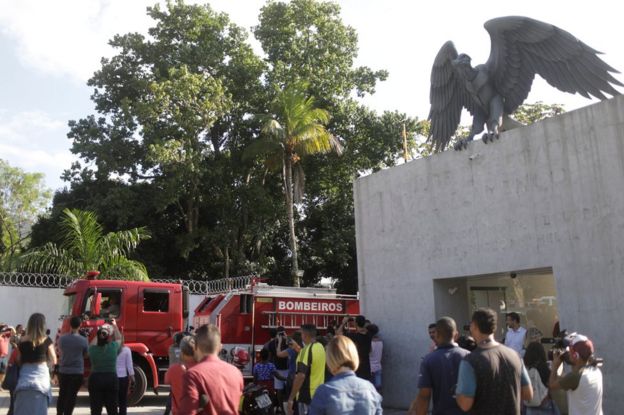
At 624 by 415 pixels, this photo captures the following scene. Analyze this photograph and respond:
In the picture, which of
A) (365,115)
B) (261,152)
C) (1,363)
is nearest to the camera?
(1,363)

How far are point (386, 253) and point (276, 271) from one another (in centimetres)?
1710

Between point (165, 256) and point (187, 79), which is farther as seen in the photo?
point (165, 256)

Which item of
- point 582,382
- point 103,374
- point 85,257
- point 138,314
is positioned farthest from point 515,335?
point 85,257

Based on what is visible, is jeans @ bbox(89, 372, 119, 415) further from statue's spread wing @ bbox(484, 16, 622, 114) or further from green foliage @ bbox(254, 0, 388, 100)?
green foliage @ bbox(254, 0, 388, 100)

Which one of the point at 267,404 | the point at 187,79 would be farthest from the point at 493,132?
the point at 187,79

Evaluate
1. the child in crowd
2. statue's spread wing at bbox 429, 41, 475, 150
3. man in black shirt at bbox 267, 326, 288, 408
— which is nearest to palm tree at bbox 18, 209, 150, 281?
man in black shirt at bbox 267, 326, 288, 408

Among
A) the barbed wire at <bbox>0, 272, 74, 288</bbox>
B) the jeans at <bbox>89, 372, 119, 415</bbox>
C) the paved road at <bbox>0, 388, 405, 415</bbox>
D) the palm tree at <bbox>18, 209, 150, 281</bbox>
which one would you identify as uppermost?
the palm tree at <bbox>18, 209, 150, 281</bbox>

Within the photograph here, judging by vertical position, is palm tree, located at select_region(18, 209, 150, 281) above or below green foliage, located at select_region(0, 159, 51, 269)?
below

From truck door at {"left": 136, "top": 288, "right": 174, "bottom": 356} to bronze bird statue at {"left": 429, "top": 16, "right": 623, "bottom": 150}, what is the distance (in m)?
6.99

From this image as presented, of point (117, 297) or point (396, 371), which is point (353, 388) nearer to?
point (396, 371)

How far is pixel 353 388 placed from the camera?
3.79 m

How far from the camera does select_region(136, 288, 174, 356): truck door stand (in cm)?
1354

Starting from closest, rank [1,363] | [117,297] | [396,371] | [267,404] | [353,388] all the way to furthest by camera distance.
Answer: [353,388] → [267,404] → [396,371] → [1,363] → [117,297]

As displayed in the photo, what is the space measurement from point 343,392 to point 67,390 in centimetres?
590
